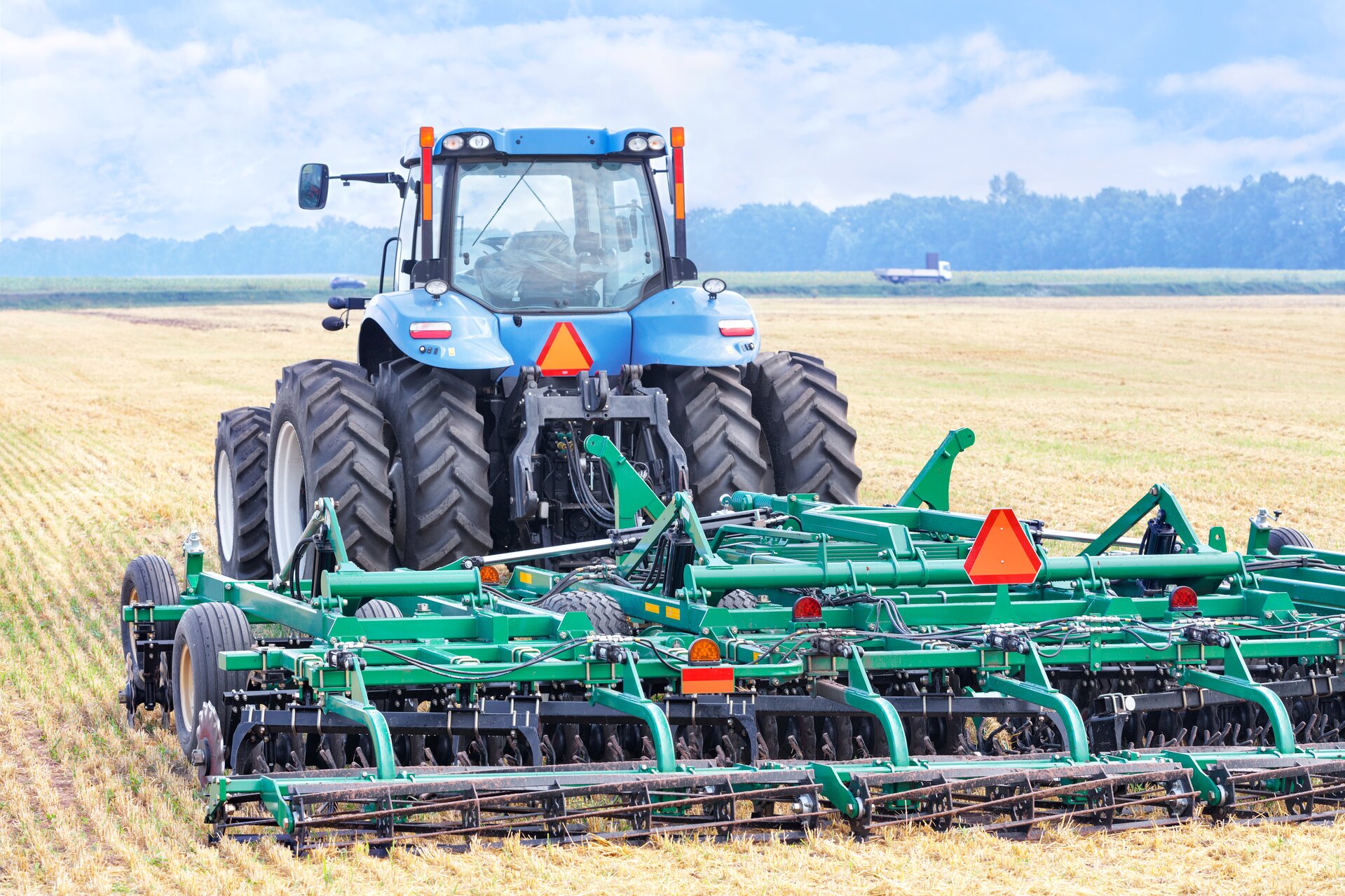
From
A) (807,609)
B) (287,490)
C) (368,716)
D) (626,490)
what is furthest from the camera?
(287,490)

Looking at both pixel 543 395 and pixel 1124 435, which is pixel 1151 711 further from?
pixel 1124 435

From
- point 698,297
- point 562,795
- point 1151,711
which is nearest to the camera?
point 562,795

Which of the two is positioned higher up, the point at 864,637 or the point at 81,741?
the point at 864,637

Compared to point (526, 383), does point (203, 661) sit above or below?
below

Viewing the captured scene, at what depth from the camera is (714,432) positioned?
7.70 m

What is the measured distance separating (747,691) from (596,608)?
0.81 meters

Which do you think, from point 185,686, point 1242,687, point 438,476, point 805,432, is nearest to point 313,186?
point 438,476

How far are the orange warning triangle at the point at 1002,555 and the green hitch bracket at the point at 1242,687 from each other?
656 mm

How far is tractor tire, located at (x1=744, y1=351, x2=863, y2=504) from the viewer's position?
8.15 meters

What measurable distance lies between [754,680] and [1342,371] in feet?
82.3

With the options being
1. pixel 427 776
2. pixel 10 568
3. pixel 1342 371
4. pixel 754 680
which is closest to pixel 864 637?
pixel 754 680

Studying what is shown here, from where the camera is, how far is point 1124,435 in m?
17.4

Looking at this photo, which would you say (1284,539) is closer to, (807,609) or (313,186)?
(807,609)

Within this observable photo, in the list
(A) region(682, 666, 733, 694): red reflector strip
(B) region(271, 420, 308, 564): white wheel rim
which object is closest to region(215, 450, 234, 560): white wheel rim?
(B) region(271, 420, 308, 564): white wheel rim
